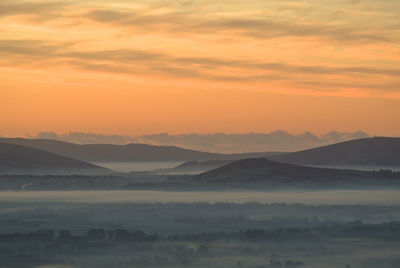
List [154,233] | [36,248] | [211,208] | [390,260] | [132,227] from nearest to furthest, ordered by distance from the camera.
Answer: [390,260]
[36,248]
[154,233]
[132,227]
[211,208]

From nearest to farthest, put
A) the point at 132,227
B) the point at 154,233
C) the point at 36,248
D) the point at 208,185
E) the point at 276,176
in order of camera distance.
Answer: the point at 36,248, the point at 154,233, the point at 132,227, the point at 208,185, the point at 276,176

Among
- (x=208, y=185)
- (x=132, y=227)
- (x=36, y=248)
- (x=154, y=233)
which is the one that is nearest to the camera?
(x=36, y=248)

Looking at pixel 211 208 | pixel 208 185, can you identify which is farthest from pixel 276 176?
pixel 211 208

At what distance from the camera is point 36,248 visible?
2211 inches

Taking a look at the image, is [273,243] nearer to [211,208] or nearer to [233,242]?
[233,242]

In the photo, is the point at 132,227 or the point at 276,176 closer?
the point at 132,227

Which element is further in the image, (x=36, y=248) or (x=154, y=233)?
(x=154, y=233)

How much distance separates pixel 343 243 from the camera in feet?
193

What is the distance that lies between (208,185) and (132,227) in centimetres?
11024

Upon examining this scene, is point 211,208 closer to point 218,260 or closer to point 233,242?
point 233,242

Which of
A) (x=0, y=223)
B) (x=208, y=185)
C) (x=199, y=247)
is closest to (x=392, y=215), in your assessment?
(x=199, y=247)

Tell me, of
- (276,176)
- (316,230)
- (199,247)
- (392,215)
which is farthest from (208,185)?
(199,247)

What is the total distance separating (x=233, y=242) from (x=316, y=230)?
35.3 feet

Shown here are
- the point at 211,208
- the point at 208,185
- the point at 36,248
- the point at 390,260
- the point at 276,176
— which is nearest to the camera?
the point at 390,260
